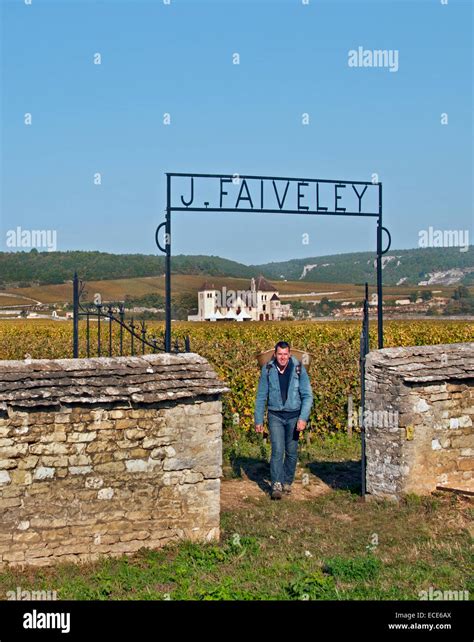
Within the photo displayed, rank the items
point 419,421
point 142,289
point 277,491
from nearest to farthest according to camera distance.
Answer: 1. point 419,421
2. point 277,491
3. point 142,289

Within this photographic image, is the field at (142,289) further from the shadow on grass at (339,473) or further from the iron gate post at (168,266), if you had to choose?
the iron gate post at (168,266)

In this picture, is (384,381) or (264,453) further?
(264,453)

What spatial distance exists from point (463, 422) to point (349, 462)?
3.00m

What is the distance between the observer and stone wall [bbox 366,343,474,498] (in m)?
9.71

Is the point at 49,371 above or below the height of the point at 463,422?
above

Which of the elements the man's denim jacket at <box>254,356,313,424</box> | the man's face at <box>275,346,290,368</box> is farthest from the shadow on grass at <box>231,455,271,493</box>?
the man's face at <box>275,346,290,368</box>

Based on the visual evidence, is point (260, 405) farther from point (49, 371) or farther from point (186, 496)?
point (49, 371)

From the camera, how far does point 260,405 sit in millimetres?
10180

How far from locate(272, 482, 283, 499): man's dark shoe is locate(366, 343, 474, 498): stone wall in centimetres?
116

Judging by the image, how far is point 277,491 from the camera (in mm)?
10211

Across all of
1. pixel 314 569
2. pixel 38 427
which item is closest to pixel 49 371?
pixel 38 427

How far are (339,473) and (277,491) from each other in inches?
78.9
